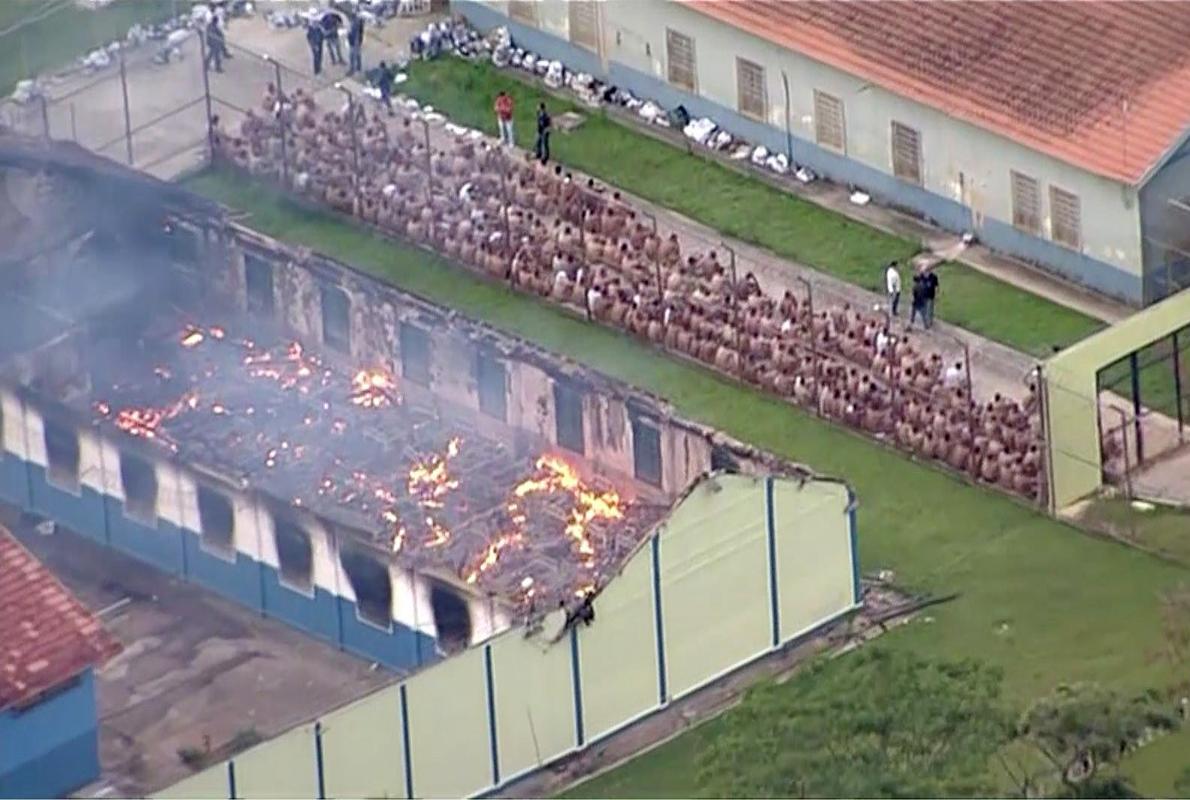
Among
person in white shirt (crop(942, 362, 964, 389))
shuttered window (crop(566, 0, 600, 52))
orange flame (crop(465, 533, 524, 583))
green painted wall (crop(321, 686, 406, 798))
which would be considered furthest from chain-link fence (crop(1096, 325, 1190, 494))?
shuttered window (crop(566, 0, 600, 52))

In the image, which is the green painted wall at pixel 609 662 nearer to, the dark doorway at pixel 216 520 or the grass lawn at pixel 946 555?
the grass lawn at pixel 946 555

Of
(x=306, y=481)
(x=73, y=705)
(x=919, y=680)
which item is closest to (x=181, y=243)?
(x=306, y=481)

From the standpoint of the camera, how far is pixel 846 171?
266ft

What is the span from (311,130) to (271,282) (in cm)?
969

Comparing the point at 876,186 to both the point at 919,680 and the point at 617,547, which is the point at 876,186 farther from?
the point at 919,680

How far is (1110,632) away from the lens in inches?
2660

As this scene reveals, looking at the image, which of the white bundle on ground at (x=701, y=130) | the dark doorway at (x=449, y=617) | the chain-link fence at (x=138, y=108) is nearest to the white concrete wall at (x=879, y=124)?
the white bundle on ground at (x=701, y=130)

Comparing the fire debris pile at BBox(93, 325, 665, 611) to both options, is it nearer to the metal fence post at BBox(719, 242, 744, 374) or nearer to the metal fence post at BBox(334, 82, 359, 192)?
the metal fence post at BBox(719, 242, 744, 374)

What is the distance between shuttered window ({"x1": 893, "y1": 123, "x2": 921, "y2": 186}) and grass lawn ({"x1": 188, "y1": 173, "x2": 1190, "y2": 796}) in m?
6.46

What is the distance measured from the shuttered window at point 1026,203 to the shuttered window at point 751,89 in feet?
18.4

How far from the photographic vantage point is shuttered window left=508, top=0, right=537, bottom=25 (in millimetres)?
86188

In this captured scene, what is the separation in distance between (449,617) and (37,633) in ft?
17.7

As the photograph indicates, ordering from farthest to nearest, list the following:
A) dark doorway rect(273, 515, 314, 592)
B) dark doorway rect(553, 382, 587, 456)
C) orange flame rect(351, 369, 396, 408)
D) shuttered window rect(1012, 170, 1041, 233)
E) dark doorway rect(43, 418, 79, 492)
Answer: shuttered window rect(1012, 170, 1041, 233), orange flame rect(351, 369, 396, 408), dark doorway rect(43, 418, 79, 492), dark doorway rect(553, 382, 587, 456), dark doorway rect(273, 515, 314, 592)

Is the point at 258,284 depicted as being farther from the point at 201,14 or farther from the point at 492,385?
the point at 201,14
